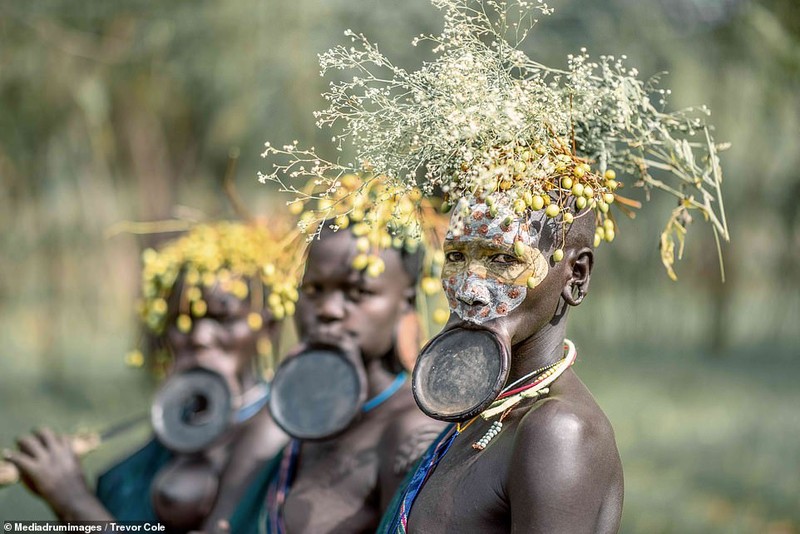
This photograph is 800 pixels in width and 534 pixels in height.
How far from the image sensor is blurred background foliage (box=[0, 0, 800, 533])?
560cm

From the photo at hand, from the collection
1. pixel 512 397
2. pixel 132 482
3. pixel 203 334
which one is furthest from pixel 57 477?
pixel 512 397

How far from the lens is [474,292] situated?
192 centimetres

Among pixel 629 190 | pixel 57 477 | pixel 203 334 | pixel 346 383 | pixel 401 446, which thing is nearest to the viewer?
pixel 401 446

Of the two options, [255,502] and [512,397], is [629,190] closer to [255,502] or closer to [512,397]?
[255,502]

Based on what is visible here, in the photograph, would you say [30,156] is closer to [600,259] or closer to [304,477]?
[600,259]

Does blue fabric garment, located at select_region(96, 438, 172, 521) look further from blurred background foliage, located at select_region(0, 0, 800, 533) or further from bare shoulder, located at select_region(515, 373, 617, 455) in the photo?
bare shoulder, located at select_region(515, 373, 617, 455)

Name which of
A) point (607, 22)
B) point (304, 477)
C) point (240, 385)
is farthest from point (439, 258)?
point (607, 22)

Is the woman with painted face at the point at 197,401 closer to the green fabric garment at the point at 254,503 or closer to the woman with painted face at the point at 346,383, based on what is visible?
the green fabric garment at the point at 254,503

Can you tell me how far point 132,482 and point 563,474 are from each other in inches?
94.8

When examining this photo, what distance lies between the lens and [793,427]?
7105 millimetres

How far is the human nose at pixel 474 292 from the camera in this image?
6.29ft

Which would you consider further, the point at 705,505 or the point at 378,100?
the point at 705,505

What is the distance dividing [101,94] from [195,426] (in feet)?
11.2

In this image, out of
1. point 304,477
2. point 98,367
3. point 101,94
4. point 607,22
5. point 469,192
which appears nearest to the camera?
point 469,192
